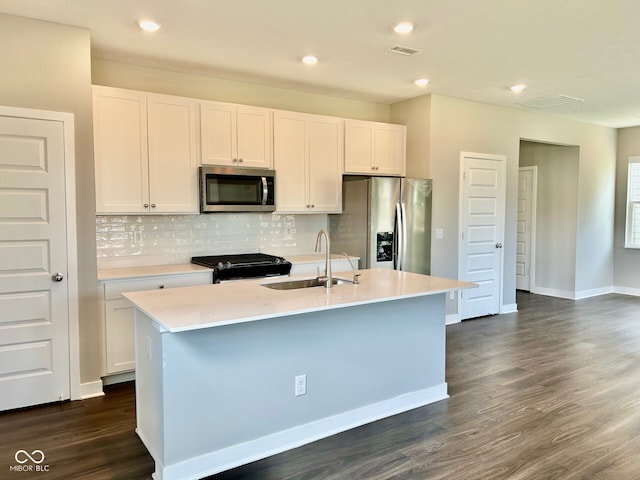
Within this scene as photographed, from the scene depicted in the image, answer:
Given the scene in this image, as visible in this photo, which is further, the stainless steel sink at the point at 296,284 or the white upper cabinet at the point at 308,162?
the white upper cabinet at the point at 308,162

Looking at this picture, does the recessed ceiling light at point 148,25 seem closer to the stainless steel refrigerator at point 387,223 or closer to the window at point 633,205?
the stainless steel refrigerator at point 387,223

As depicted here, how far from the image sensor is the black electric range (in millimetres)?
4098

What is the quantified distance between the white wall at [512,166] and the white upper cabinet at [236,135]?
6.46 feet

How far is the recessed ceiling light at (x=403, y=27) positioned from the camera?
3.30 meters

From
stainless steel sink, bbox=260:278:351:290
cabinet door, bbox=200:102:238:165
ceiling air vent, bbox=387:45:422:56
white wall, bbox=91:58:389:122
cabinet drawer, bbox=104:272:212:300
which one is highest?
ceiling air vent, bbox=387:45:422:56

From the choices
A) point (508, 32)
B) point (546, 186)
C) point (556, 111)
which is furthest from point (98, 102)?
point (546, 186)

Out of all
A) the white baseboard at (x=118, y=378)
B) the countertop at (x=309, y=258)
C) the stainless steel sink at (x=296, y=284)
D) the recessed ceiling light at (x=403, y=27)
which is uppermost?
the recessed ceiling light at (x=403, y=27)

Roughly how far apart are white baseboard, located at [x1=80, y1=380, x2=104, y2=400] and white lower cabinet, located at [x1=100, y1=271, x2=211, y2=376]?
0.10 meters

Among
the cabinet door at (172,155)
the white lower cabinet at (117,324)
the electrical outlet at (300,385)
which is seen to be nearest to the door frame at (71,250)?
the white lower cabinet at (117,324)

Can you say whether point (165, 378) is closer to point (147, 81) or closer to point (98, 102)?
point (98, 102)

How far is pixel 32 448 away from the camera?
274 centimetres

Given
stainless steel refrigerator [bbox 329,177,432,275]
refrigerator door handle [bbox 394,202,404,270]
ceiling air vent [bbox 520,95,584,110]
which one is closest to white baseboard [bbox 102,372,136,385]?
stainless steel refrigerator [bbox 329,177,432,275]

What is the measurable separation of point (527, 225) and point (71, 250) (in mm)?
6947

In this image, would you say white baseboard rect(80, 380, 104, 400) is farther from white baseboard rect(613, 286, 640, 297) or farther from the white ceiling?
white baseboard rect(613, 286, 640, 297)
